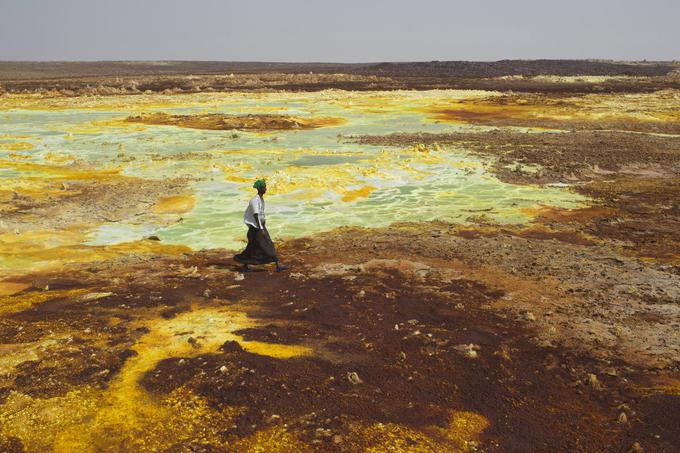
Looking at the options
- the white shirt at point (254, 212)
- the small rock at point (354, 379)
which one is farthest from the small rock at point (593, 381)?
the white shirt at point (254, 212)

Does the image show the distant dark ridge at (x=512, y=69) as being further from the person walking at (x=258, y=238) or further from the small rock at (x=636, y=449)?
the small rock at (x=636, y=449)

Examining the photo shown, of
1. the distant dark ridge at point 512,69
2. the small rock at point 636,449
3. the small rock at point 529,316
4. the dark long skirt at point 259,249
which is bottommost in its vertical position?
the small rock at point 636,449

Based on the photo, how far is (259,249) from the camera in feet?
30.0

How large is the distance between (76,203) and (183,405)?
A: 10451mm

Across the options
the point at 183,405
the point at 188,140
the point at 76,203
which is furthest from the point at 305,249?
the point at 188,140

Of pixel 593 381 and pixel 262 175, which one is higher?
pixel 262 175

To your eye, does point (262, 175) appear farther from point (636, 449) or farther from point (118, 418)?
point (636, 449)

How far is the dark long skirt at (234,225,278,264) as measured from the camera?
9.09 metres

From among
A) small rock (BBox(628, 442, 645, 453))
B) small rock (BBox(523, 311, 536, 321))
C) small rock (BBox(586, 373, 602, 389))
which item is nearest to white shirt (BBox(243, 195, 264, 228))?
small rock (BBox(523, 311, 536, 321))

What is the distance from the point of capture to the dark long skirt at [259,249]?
9.09 meters

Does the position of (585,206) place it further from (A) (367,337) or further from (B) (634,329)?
(A) (367,337)

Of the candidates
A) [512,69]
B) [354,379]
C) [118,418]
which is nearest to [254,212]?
[354,379]

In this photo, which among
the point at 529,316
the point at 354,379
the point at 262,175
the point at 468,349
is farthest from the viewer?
the point at 262,175

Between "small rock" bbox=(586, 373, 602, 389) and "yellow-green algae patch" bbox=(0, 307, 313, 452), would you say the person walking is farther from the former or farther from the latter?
"small rock" bbox=(586, 373, 602, 389)
